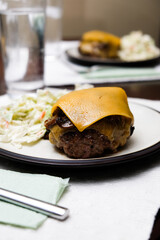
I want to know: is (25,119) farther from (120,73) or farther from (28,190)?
(120,73)

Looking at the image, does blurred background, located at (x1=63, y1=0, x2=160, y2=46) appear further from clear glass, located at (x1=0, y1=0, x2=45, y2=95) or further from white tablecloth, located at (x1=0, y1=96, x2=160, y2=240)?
white tablecloth, located at (x1=0, y1=96, x2=160, y2=240)

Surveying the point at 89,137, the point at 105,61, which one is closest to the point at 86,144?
the point at 89,137

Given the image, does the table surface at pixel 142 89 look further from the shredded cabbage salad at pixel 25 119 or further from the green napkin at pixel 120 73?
the shredded cabbage salad at pixel 25 119

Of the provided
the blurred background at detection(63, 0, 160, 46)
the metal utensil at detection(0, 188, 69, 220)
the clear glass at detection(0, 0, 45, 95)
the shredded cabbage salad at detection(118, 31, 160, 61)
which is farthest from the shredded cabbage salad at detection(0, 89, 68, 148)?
the blurred background at detection(63, 0, 160, 46)

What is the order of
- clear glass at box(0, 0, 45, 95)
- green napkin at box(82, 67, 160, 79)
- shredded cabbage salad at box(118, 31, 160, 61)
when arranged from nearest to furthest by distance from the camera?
clear glass at box(0, 0, 45, 95) < green napkin at box(82, 67, 160, 79) < shredded cabbage salad at box(118, 31, 160, 61)

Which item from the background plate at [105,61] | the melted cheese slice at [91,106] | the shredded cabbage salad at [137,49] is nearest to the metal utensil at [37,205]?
the melted cheese slice at [91,106]

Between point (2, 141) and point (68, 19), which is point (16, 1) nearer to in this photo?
point (2, 141)

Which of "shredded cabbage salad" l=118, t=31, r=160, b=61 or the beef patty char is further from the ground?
the beef patty char

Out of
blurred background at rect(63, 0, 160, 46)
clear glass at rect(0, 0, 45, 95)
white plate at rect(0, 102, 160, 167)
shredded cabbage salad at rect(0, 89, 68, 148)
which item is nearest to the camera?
white plate at rect(0, 102, 160, 167)
